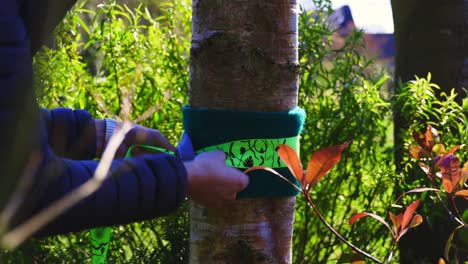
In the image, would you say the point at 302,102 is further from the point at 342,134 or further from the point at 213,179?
the point at 213,179

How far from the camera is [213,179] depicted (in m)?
1.77

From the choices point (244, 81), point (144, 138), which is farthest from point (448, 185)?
point (144, 138)

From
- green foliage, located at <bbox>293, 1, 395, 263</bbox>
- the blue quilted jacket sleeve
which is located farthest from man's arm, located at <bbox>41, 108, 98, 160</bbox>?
green foliage, located at <bbox>293, 1, 395, 263</bbox>

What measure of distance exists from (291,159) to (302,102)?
142 centimetres

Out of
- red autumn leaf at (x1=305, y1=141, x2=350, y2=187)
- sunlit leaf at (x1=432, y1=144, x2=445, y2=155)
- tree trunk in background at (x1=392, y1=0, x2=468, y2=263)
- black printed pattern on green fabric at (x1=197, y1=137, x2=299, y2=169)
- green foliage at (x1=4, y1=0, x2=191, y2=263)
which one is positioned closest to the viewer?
red autumn leaf at (x1=305, y1=141, x2=350, y2=187)

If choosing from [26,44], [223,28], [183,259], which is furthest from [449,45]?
[26,44]

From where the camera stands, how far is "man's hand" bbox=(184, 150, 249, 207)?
176cm

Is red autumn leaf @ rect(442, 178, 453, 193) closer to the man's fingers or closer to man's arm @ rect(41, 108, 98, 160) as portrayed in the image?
the man's fingers

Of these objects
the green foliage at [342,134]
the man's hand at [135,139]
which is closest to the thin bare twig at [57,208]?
the man's hand at [135,139]

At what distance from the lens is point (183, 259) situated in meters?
2.70

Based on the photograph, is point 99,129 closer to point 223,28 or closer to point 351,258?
point 223,28

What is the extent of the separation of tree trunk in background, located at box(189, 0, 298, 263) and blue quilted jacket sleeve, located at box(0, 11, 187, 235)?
0.31 metres

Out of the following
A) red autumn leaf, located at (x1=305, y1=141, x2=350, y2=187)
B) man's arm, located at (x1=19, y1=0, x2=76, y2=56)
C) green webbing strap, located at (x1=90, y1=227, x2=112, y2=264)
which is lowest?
green webbing strap, located at (x1=90, y1=227, x2=112, y2=264)

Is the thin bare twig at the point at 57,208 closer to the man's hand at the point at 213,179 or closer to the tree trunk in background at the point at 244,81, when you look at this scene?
the man's hand at the point at 213,179
